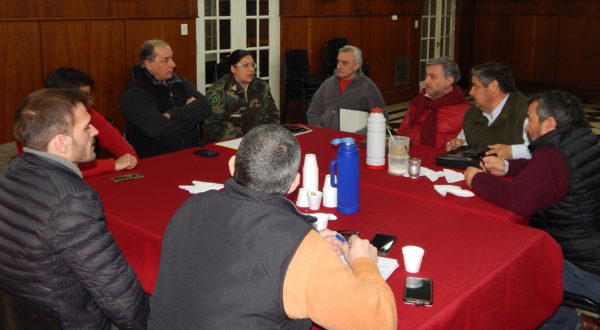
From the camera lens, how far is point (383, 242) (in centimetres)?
232

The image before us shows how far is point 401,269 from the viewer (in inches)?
84.5

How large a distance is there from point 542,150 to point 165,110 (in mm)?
2749

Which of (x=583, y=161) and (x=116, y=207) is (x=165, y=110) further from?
(x=583, y=161)

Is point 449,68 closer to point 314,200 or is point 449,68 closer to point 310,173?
point 310,173

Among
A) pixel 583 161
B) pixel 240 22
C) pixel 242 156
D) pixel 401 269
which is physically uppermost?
pixel 240 22

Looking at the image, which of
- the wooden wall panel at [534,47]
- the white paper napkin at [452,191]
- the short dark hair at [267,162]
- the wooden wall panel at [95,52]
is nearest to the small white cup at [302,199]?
the white paper napkin at [452,191]

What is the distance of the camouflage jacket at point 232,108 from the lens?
4.71 metres

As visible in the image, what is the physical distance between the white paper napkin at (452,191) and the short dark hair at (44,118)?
163 cm

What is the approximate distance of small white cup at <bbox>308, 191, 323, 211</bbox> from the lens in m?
2.70

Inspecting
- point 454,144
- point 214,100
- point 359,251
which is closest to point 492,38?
point 214,100

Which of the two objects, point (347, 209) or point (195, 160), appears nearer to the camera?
point (347, 209)

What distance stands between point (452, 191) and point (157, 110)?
2295 millimetres

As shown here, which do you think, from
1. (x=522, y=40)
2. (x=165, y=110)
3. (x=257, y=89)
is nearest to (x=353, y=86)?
(x=257, y=89)

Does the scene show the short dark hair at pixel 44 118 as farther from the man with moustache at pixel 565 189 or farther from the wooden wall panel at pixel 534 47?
the wooden wall panel at pixel 534 47
